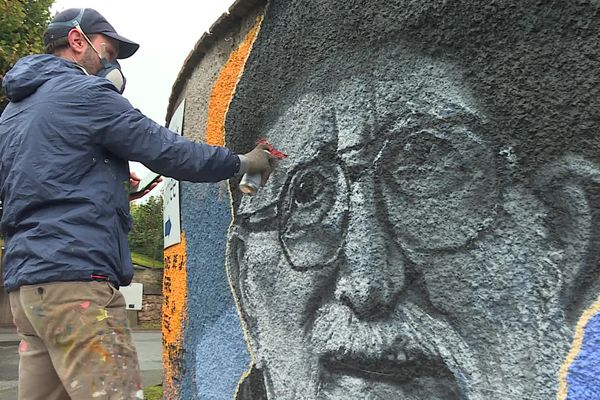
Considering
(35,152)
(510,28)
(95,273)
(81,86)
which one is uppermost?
(510,28)

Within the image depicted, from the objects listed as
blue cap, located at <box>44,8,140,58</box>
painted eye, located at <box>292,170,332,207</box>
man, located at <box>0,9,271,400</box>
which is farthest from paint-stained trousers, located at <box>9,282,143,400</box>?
blue cap, located at <box>44,8,140,58</box>

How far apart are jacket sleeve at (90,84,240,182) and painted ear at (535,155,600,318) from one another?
1160 mm

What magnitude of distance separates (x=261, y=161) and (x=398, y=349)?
0.94 m

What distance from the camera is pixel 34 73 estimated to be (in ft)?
7.13

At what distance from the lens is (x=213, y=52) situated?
3.22 meters

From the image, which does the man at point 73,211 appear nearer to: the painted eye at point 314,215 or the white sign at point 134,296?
the painted eye at point 314,215

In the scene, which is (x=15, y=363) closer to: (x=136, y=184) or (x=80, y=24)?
(x=136, y=184)

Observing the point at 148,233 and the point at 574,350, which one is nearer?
the point at 574,350

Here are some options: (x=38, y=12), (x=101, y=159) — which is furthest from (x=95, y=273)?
(x=38, y=12)

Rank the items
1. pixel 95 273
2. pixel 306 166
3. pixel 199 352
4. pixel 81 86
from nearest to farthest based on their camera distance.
Result: pixel 95 273 < pixel 81 86 < pixel 306 166 < pixel 199 352

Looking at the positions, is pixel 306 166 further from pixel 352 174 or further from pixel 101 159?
pixel 101 159

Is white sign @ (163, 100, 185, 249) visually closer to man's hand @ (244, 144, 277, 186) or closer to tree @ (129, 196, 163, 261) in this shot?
man's hand @ (244, 144, 277, 186)

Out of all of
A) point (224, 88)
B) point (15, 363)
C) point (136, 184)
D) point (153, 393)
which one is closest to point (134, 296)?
point (15, 363)

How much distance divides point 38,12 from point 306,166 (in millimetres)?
9997
